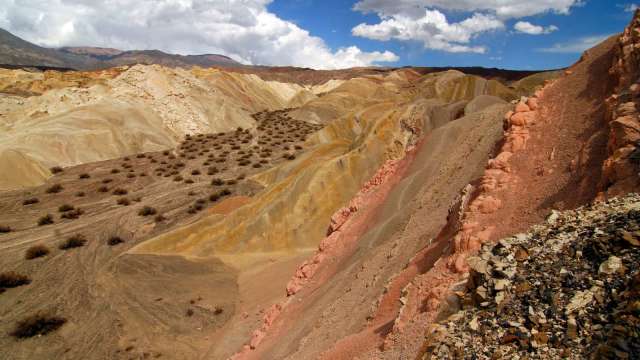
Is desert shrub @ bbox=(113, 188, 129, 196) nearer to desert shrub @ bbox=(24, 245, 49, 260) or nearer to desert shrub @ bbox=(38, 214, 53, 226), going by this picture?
Result: desert shrub @ bbox=(38, 214, 53, 226)

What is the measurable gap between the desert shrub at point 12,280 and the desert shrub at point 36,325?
3.40 meters

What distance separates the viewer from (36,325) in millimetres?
14656

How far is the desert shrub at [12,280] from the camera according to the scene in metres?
17.5

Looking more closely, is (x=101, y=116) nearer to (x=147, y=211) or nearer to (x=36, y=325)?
(x=147, y=211)

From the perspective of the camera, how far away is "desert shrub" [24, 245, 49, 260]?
66.3 feet

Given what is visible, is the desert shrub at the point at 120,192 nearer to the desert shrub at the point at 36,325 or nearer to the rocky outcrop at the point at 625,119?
the desert shrub at the point at 36,325

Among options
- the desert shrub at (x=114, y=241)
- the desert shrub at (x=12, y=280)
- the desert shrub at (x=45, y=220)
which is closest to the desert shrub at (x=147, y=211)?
the desert shrub at (x=114, y=241)

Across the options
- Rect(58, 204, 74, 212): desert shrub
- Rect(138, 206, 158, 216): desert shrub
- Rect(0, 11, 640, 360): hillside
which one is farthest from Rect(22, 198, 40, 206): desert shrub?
Rect(138, 206, 158, 216): desert shrub

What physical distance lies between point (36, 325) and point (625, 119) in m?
17.9

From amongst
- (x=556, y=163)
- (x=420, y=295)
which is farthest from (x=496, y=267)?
(x=556, y=163)

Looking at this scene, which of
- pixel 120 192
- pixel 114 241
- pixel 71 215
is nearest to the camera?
pixel 114 241

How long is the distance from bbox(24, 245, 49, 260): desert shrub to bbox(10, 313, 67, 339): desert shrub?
6.23 metres

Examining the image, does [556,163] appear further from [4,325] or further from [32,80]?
[32,80]

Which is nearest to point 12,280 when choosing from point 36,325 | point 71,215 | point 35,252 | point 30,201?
point 35,252
